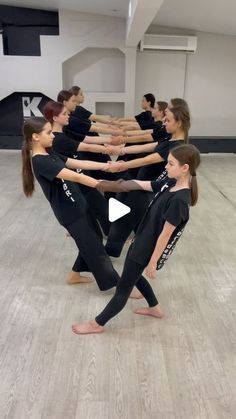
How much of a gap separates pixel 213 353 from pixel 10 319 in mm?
1313

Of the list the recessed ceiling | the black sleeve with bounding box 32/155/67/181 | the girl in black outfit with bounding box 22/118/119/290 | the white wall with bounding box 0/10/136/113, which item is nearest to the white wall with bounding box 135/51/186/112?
the white wall with bounding box 0/10/136/113

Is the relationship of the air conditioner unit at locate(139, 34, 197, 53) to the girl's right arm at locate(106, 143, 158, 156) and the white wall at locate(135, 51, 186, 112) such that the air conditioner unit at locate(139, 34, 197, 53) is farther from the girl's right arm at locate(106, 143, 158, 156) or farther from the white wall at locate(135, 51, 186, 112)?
the girl's right arm at locate(106, 143, 158, 156)

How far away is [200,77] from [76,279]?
21.6ft

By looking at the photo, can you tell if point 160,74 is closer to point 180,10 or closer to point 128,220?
point 180,10

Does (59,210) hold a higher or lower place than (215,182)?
higher

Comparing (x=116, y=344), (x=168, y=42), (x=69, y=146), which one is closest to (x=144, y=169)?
(x=69, y=146)

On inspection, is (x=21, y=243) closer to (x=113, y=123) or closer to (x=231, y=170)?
(x=113, y=123)

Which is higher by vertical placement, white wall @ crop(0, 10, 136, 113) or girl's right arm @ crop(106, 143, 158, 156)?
white wall @ crop(0, 10, 136, 113)

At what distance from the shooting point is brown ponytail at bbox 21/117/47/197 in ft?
7.15

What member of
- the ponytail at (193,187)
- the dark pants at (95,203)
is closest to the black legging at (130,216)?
the dark pants at (95,203)

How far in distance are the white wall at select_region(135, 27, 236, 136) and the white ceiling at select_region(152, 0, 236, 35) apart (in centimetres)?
43

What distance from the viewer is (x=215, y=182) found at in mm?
5969

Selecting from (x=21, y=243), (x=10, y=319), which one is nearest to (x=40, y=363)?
(x=10, y=319)

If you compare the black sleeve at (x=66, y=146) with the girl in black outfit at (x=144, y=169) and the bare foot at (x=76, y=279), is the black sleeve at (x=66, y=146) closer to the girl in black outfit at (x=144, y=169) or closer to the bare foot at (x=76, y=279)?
the girl in black outfit at (x=144, y=169)
